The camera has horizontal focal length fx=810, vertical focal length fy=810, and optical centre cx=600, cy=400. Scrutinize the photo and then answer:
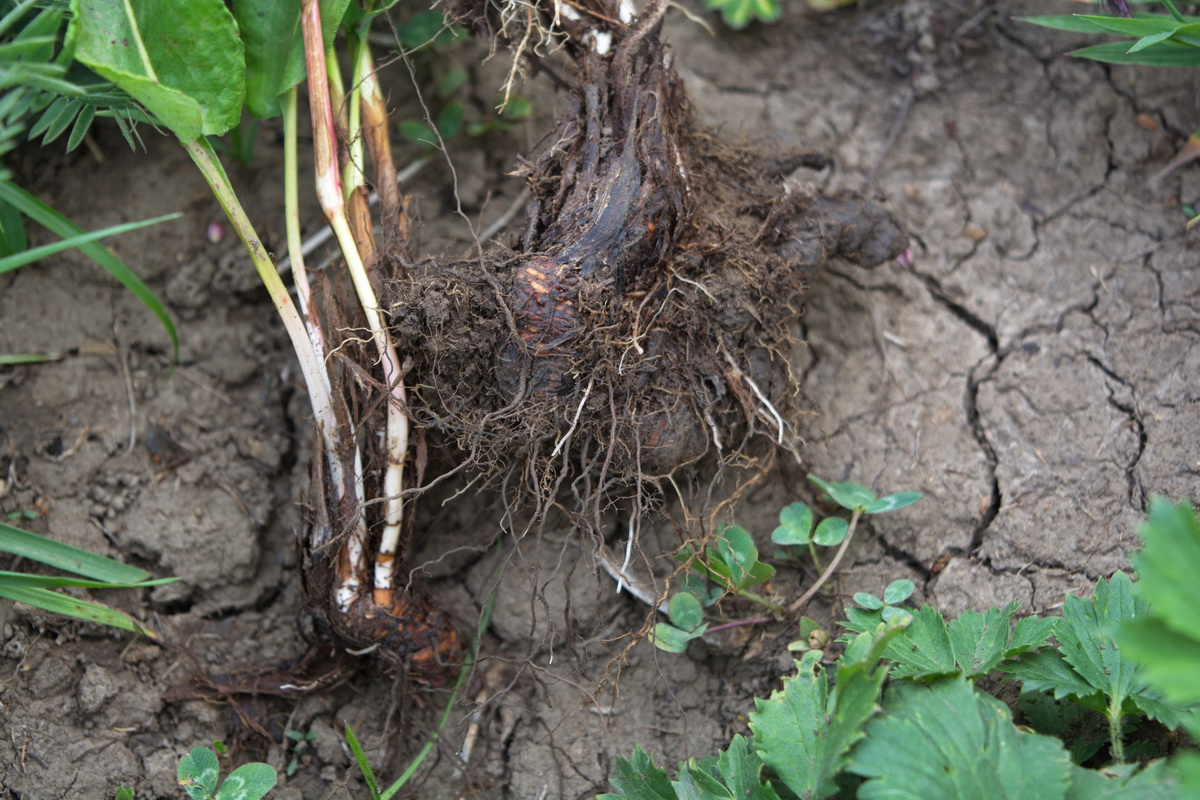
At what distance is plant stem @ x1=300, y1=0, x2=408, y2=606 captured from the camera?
1.73 metres

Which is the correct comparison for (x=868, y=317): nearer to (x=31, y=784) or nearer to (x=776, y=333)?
(x=776, y=333)

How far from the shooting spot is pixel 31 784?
1.62 m

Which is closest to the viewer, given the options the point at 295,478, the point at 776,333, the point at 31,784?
the point at 31,784

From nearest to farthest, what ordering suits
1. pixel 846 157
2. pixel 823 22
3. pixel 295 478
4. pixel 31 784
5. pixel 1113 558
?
1. pixel 31 784
2. pixel 1113 558
3. pixel 295 478
4. pixel 846 157
5. pixel 823 22

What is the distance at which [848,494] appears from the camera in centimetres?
185

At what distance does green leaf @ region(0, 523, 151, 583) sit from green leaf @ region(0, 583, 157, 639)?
62 mm

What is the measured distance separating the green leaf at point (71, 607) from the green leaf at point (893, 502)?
165cm

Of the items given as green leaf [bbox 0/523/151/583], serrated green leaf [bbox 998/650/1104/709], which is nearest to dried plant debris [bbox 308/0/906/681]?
green leaf [bbox 0/523/151/583]

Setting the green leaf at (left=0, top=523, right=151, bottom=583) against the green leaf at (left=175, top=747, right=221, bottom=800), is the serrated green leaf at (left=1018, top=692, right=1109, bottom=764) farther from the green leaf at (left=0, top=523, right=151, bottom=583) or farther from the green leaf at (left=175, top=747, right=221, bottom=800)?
the green leaf at (left=0, top=523, right=151, bottom=583)

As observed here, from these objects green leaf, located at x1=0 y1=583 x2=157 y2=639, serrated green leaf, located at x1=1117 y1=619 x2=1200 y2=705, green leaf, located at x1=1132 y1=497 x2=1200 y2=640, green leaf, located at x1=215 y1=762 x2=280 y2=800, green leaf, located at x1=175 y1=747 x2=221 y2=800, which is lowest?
green leaf, located at x1=175 y1=747 x2=221 y2=800

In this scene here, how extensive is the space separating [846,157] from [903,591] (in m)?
1.28

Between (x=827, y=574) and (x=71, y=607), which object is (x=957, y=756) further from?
(x=71, y=607)

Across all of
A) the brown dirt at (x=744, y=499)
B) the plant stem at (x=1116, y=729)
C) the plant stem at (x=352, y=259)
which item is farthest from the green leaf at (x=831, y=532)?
the plant stem at (x=352, y=259)

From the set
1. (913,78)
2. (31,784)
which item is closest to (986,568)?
(913,78)
